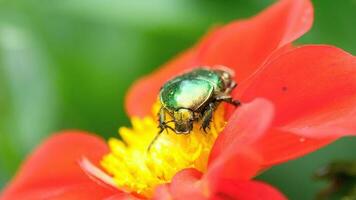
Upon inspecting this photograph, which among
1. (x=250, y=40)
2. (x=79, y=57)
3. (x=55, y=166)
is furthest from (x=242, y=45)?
(x=79, y=57)

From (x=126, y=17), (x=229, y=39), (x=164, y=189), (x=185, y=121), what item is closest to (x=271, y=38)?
(x=229, y=39)

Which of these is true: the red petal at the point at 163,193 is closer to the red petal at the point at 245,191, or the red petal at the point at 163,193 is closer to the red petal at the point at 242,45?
the red petal at the point at 245,191

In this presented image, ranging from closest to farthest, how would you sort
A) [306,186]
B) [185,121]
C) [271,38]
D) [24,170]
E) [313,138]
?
[313,138] < [185,121] < [271,38] < [24,170] < [306,186]

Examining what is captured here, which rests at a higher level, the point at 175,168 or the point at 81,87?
the point at 81,87

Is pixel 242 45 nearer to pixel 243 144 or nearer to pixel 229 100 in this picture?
pixel 229 100

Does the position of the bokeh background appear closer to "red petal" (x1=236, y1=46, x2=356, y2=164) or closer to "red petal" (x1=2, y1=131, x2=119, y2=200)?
"red petal" (x1=2, y1=131, x2=119, y2=200)

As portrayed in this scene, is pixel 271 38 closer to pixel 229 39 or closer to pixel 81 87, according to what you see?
pixel 229 39

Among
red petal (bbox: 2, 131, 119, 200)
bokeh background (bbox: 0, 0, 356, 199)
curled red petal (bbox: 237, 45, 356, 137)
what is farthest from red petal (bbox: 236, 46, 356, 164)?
bokeh background (bbox: 0, 0, 356, 199)
